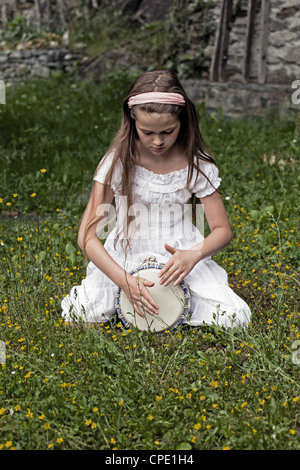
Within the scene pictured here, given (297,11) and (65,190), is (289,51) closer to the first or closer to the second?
(297,11)

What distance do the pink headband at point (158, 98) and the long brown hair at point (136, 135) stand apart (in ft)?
0.10

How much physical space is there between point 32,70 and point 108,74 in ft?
7.16

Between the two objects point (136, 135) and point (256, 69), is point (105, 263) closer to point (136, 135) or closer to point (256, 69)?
point (136, 135)

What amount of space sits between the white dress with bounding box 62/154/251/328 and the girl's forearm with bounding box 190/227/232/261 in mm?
→ 192

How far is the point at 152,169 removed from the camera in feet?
10.6

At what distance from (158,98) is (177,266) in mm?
839

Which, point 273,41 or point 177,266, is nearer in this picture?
point 177,266

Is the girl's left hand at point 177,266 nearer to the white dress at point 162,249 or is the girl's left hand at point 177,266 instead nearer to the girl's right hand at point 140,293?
the girl's right hand at point 140,293

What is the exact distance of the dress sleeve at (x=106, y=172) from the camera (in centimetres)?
317

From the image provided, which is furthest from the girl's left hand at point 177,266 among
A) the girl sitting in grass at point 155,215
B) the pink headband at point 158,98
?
the pink headband at point 158,98

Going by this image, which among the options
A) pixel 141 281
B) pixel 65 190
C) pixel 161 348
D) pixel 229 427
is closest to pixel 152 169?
pixel 141 281

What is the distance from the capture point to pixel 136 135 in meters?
3.18

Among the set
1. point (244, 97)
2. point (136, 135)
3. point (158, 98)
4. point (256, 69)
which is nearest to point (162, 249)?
point (136, 135)

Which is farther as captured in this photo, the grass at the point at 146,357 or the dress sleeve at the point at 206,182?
the dress sleeve at the point at 206,182
